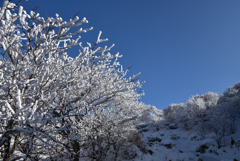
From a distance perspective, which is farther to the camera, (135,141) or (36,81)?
(135,141)

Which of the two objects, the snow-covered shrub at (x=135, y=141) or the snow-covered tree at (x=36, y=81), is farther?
the snow-covered shrub at (x=135, y=141)

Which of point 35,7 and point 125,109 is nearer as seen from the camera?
point 35,7

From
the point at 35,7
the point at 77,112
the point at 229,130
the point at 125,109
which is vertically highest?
the point at 35,7

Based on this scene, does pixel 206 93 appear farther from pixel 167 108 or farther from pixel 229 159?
pixel 229 159

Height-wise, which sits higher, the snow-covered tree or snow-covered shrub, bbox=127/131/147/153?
the snow-covered tree

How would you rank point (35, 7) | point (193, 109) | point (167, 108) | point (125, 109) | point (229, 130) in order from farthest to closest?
point (167, 108), point (193, 109), point (229, 130), point (125, 109), point (35, 7)

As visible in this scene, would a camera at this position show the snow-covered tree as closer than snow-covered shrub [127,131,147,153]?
Yes

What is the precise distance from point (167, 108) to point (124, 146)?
111 feet

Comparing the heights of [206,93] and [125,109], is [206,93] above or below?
above

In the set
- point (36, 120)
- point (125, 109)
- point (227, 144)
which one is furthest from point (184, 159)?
point (36, 120)

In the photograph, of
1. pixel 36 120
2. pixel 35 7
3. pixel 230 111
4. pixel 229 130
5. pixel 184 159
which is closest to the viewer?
pixel 36 120

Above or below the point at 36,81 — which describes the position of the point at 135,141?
below

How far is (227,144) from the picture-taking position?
12.6 metres

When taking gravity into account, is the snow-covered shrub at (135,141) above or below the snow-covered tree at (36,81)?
below
